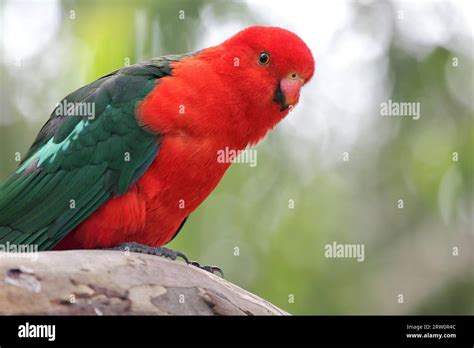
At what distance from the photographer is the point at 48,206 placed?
4.40m

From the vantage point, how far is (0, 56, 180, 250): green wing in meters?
4.35

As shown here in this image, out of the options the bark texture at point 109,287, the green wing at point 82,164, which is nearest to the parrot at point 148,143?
the green wing at point 82,164

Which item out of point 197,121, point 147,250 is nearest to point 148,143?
point 197,121

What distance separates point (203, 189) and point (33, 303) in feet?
5.23

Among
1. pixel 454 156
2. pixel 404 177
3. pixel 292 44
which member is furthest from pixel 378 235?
pixel 292 44

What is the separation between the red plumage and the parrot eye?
1.0 inches

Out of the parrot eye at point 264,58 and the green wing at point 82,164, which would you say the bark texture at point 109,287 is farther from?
the parrot eye at point 264,58

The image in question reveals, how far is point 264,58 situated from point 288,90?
0.96ft

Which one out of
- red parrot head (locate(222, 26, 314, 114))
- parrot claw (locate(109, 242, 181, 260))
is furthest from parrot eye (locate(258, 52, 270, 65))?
parrot claw (locate(109, 242, 181, 260))

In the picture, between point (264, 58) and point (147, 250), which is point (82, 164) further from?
point (264, 58)

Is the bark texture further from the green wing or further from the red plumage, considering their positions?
the green wing

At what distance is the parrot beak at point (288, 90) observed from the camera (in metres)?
4.78

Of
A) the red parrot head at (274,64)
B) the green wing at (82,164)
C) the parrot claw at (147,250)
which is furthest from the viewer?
the red parrot head at (274,64)
